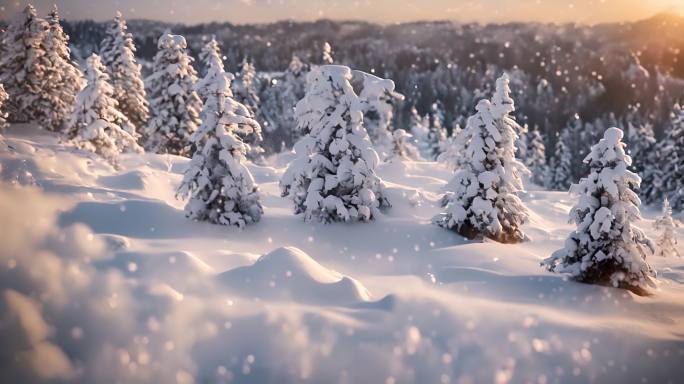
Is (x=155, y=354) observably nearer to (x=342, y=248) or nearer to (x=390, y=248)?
(x=342, y=248)

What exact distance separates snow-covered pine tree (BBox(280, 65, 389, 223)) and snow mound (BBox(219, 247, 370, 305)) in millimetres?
6713

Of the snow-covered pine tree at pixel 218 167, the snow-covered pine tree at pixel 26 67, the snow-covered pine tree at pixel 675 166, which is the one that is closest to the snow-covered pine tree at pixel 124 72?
the snow-covered pine tree at pixel 26 67

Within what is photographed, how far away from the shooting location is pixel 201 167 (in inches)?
617

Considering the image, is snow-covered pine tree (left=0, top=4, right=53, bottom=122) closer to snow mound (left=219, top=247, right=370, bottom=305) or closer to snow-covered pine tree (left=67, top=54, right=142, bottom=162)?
snow-covered pine tree (left=67, top=54, right=142, bottom=162)

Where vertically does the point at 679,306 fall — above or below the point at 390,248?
above

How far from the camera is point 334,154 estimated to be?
1606cm

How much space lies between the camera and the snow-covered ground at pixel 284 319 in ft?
21.8

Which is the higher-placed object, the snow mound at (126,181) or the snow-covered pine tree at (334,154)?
the snow-covered pine tree at (334,154)

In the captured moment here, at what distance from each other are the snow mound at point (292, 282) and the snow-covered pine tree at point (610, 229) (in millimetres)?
6653

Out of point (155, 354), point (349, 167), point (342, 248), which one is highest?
point (349, 167)

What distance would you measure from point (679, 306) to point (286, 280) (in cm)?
957

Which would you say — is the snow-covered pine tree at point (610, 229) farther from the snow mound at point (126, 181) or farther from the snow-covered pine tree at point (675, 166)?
the snow-covered pine tree at point (675, 166)

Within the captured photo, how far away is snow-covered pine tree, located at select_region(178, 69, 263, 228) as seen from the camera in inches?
607

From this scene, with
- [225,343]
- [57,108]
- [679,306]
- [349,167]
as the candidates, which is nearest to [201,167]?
[349,167]
